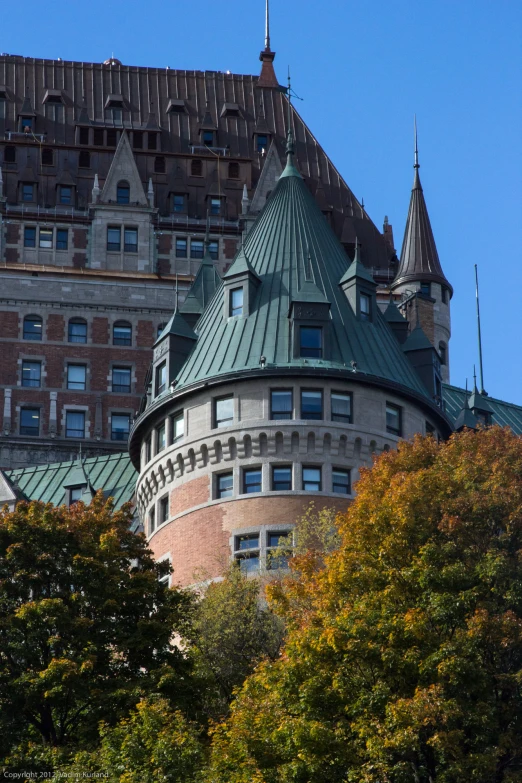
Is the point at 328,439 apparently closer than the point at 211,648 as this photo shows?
No

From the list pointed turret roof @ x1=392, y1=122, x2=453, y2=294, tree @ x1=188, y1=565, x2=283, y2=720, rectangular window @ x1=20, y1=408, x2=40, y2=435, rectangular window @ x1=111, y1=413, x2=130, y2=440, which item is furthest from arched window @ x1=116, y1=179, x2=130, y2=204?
tree @ x1=188, y1=565, x2=283, y2=720

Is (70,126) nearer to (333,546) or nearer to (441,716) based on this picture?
(333,546)

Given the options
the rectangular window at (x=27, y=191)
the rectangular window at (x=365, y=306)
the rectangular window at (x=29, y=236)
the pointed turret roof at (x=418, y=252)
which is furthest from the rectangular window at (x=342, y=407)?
the rectangular window at (x=27, y=191)

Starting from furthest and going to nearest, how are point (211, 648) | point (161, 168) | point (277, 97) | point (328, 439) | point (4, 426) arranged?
point (277, 97) → point (161, 168) → point (4, 426) → point (328, 439) → point (211, 648)

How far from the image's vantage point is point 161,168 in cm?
12712

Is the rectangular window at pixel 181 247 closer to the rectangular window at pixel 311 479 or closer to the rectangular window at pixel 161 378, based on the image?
the rectangular window at pixel 161 378

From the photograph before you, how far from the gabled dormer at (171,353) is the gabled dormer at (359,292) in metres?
6.46

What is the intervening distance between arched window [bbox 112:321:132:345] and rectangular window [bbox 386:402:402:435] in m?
37.9

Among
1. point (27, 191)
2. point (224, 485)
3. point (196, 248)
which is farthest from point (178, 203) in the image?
point (224, 485)

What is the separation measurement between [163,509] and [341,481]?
7.49 meters

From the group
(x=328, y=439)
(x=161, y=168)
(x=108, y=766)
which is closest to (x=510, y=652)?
(x=108, y=766)

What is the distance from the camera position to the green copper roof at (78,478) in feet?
279

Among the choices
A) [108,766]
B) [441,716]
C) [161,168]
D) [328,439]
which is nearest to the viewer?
[441,716]

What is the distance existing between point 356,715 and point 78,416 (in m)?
59.3
